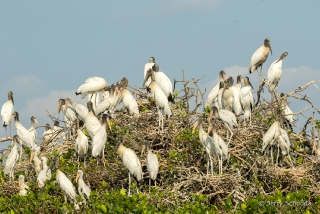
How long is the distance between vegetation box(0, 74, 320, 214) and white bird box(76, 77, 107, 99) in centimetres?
219

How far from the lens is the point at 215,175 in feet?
38.3

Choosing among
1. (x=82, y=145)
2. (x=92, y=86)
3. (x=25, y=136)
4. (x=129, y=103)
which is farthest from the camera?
(x=92, y=86)

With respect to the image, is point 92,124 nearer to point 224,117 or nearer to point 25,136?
point 25,136

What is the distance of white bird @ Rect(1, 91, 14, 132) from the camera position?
1730 cm

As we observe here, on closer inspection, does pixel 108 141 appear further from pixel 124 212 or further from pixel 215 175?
pixel 124 212

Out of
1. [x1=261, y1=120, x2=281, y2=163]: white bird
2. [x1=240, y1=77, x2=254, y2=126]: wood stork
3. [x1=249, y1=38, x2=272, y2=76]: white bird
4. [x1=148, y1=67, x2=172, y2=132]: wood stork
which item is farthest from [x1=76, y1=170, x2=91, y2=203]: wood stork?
[x1=249, y1=38, x2=272, y2=76]: white bird

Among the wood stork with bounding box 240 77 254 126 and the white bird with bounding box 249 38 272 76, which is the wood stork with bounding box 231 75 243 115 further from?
the white bird with bounding box 249 38 272 76

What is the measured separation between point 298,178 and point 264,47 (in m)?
5.75

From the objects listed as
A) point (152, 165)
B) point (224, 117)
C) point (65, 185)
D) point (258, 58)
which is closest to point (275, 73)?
point (258, 58)

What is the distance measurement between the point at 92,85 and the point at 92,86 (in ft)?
0.09

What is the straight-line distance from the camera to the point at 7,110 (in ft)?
57.6

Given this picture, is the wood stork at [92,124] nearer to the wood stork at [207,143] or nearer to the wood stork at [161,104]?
the wood stork at [161,104]

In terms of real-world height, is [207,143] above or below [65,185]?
above

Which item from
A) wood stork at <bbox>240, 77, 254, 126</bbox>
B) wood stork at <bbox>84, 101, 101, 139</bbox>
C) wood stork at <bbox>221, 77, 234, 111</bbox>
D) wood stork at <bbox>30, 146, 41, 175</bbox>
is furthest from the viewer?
wood stork at <bbox>221, 77, 234, 111</bbox>
